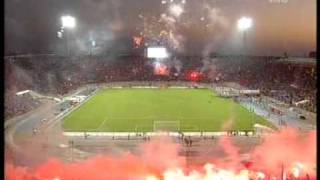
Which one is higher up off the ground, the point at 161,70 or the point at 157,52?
the point at 157,52

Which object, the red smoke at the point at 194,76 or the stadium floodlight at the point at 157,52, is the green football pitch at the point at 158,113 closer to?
the red smoke at the point at 194,76

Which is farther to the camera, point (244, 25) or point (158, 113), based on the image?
point (158, 113)

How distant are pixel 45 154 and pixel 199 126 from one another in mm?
5274

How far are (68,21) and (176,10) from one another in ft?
Result: 7.05

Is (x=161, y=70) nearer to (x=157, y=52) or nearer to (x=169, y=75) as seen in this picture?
(x=169, y=75)

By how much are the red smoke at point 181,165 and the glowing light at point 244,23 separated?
2405mm

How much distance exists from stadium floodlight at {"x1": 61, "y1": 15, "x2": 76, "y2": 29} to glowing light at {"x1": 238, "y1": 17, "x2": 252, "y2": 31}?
3287 millimetres

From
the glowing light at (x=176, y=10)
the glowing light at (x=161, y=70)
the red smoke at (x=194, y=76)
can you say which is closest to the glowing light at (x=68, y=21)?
the glowing light at (x=176, y=10)

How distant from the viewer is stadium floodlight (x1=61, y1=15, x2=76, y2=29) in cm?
825

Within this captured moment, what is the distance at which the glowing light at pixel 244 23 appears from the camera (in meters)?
8.97

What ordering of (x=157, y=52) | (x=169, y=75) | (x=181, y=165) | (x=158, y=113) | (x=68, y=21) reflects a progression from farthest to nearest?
(x=158, y=113) → (x=169, y=75) → (x=157, y=52) → (x=181, y=165) → (x=68, y=21)

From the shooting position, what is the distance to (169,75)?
46.1ft

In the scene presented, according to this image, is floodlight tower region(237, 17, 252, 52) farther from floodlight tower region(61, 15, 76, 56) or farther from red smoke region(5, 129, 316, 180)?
floodlight tower region(61, 15, 76, 56)

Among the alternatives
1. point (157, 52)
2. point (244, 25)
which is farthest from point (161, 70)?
point (244, 25)
